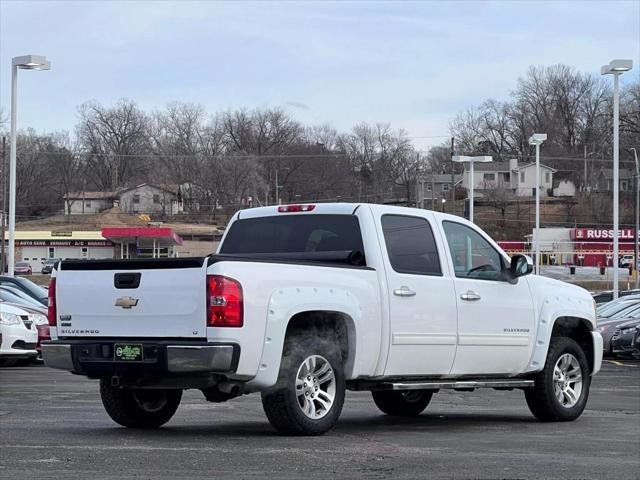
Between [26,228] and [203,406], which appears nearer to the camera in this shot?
[203,406]

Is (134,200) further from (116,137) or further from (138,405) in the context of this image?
(138,405)

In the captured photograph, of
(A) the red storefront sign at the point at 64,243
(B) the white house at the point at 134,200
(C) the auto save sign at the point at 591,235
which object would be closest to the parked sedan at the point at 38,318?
(A) the red storefront sign at the point at 64,243

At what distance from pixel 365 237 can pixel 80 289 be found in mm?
2566

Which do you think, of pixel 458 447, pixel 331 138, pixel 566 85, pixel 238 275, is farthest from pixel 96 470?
pixel 566 85

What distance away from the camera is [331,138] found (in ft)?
337

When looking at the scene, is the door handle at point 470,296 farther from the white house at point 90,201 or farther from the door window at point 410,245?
the white house at point 90,201

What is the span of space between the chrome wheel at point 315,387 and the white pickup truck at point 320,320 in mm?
12

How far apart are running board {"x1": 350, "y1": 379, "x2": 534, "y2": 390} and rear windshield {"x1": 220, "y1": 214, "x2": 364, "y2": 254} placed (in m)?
1.22

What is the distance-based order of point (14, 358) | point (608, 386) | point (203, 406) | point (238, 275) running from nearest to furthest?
point (238, 275), point (203, 406), point (608, 386), point (14, 358)

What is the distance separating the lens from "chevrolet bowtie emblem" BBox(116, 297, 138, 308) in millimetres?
9016

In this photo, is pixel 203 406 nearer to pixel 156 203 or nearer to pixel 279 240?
pixel 279 240

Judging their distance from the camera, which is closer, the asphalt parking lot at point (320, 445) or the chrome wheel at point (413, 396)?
the asphalt parking lot at point (320, 445)

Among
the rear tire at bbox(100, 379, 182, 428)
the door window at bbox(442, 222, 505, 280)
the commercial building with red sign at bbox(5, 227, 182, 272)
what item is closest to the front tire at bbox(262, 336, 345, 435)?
the rear tire at bbox(100, 379, 182, 428)

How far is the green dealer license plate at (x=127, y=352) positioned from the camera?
29.1ft
